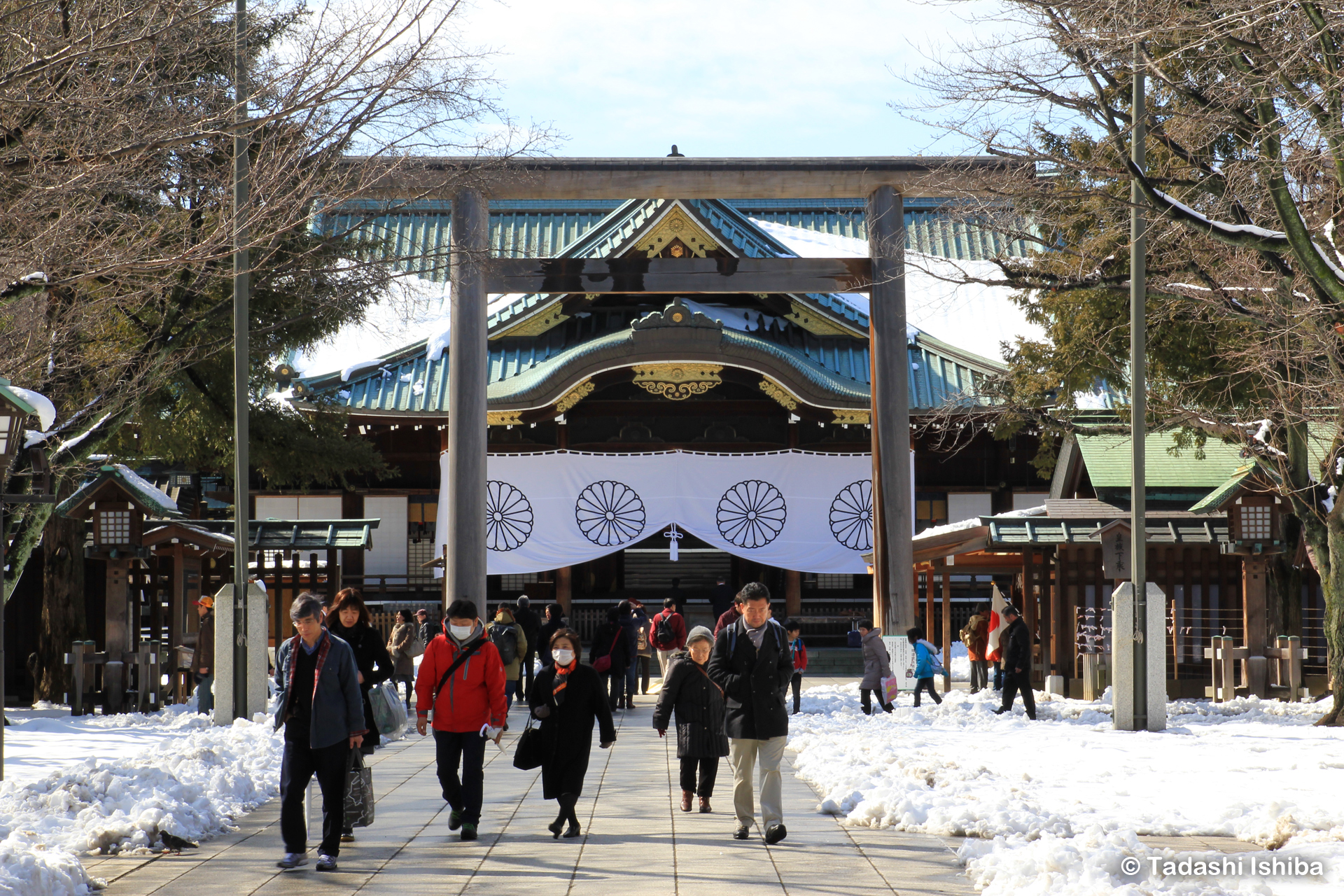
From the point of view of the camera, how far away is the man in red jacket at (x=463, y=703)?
22.5ft

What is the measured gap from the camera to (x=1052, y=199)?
12727mm

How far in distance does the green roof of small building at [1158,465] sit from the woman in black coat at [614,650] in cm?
691

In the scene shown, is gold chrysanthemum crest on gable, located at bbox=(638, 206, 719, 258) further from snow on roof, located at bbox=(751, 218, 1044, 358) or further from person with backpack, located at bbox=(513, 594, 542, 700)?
person with backpack, located at bbox=(513, 594, 542, 700)

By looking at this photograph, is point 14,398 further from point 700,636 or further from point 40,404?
point 700,636

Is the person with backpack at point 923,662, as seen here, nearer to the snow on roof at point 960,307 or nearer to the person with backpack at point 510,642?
the person with backpack at point 510,642

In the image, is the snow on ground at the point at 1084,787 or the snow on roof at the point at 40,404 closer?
Result: the snow on ground at the point at 1084,787

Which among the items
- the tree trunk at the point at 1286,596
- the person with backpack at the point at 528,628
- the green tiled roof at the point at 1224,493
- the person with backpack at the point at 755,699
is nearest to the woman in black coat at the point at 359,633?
the person with backpack at the point at 755,699

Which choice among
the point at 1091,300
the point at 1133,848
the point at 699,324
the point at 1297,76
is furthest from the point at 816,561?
the point at 1133,848

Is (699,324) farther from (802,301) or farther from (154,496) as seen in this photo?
(154,496)

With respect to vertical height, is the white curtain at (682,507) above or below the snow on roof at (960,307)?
below

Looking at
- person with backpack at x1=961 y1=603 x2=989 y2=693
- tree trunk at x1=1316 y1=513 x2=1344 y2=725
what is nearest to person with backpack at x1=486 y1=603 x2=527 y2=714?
person with backpack at x1=961 y1=603 x2=989 y2=693

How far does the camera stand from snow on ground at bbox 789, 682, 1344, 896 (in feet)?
18.0

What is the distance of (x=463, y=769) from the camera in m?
6.88

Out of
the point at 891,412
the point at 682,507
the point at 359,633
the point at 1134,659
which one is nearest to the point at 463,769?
the point at 359,633
